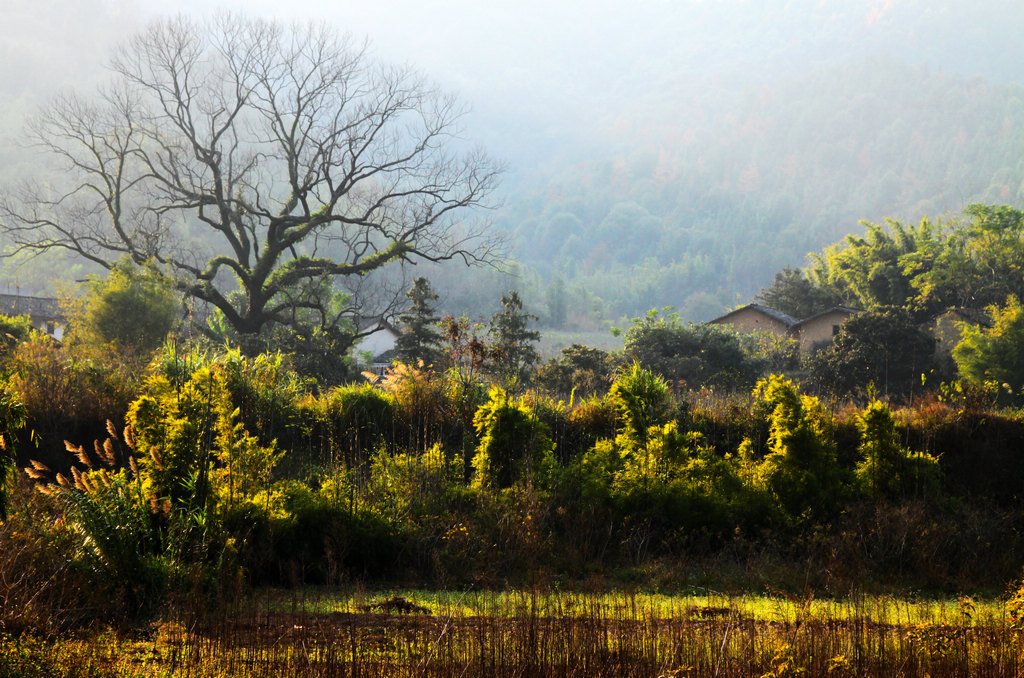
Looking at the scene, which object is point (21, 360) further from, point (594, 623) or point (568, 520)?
point (594, 623)

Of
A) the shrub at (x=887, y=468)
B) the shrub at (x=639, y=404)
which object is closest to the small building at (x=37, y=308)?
the shrub at (x=639, y=404)

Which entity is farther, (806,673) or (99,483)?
(99,483)

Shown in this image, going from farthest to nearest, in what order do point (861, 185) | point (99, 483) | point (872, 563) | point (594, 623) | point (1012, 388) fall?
point (861, 185), point (1012, 388), point (872, 563), point (99, 483), point (594, 623)

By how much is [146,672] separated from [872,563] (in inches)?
343

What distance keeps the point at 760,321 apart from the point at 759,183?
85.3m

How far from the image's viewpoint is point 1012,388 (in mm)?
23750

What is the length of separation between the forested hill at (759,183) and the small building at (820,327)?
49093 millimetres

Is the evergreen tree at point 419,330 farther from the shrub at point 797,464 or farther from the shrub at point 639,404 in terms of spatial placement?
the shrub at point 797,464

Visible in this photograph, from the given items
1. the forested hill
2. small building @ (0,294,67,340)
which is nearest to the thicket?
small building @ (0,294,67,340)

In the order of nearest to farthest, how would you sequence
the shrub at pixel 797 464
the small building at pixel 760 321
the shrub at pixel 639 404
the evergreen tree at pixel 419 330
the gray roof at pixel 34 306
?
the shrub at pixel 797 464 → the shrub at pixel 639 404 → the evergreen tree at pixel 419 330 → the small building at pixel 760 321 → the gray roof at pixel 34 306

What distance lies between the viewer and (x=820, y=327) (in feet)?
116

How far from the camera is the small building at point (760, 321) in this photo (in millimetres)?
37031

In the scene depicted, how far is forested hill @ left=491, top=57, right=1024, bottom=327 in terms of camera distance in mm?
96188

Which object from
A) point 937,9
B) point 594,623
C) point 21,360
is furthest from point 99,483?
point 937,9
